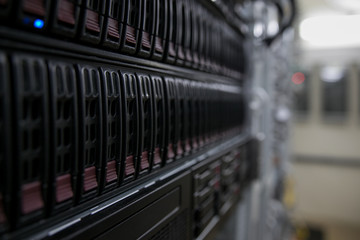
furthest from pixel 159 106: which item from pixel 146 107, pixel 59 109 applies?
pixel 59 109

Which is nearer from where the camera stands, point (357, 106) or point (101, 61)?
point (101, 61)

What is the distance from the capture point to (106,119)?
428 mm

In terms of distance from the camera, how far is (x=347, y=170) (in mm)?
5270

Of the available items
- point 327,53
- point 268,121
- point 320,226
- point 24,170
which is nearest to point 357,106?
point 327,53

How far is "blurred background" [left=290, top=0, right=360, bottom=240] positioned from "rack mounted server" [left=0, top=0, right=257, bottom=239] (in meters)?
4.54

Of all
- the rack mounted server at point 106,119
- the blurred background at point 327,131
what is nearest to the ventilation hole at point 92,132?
the rack mounted server at point 106,119

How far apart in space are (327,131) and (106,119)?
216 inches

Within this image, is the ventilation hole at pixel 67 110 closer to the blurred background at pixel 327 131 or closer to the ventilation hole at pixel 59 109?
the ventilation hole at pixel 59 109

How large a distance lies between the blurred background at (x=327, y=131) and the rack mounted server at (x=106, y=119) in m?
4.54

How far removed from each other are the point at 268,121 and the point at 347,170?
3952 mm

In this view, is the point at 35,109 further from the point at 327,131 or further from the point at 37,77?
the point at 327,131

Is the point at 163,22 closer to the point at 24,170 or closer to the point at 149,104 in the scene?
the point at 149,104

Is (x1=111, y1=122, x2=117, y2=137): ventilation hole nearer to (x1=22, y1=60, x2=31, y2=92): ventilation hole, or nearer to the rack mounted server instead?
the rack mounted server

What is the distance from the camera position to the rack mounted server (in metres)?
0.31
